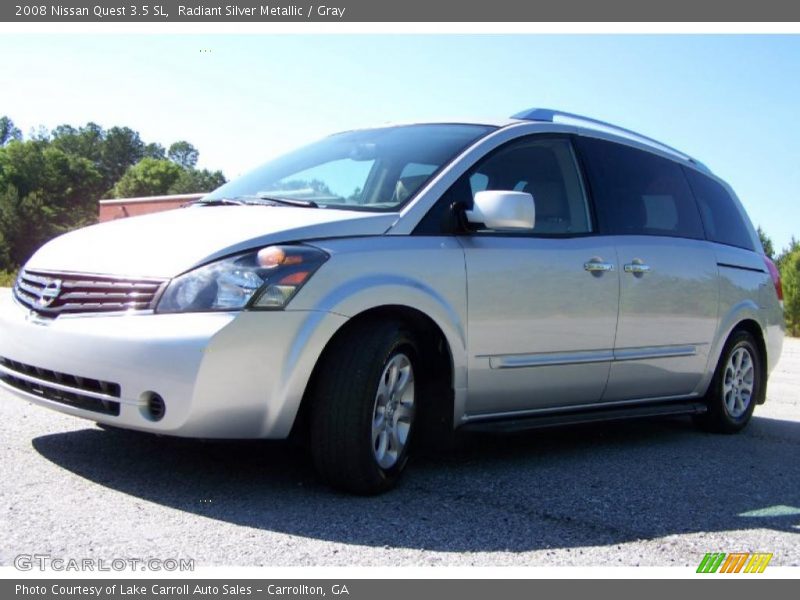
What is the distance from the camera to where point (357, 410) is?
371 cm

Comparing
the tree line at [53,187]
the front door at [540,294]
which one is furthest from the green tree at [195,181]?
the front door at [540,294]

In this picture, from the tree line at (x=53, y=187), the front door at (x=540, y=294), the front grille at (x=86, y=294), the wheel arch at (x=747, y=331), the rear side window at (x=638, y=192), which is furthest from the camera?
the tree line at (x=53, y=187)

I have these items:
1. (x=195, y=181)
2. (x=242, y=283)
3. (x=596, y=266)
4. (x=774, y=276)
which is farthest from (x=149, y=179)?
(x=242, y=283)

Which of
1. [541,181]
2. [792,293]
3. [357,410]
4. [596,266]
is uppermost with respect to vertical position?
[541,181]

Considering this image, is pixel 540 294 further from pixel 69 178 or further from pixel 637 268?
pixel 69 178

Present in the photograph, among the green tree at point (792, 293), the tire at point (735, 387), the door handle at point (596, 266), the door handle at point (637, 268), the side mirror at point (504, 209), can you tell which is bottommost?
the green tree at point (792, 293)

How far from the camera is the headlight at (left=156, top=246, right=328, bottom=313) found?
352 centimetres

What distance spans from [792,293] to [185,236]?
25.8m

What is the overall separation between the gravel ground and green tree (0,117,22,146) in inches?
5959

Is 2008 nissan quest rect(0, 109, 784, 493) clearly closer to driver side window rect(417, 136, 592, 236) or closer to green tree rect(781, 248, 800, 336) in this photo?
driver side window rect(417, 136, 592, 236)

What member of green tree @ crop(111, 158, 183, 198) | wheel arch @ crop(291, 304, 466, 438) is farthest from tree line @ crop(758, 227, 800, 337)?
green tree @ crop(111, 158, 183, 198)

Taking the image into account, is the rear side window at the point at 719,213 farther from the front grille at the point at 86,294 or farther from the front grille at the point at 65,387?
the front grille at the point at 65,387

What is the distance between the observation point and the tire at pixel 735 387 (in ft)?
20.3

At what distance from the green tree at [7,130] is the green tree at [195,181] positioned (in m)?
42.0
